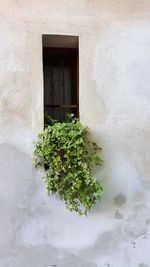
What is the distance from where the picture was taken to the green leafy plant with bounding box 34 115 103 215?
10.9 ft

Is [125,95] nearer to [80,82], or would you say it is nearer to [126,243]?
[80,82]

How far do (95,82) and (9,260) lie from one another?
1860 mm

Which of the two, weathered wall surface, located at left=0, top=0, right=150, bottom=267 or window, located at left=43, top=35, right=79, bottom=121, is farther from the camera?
window, located at left=43, top=35, right=79, bottom=121

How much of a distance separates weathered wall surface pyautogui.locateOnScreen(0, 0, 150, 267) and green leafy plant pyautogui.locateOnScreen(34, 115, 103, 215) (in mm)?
153

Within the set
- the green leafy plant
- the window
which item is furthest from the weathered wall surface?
the window

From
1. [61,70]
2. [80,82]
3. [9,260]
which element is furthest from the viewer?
[61,70]

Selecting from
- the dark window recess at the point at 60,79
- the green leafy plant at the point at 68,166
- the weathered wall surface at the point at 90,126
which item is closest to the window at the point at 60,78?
the dark window recess at the point at 60,79

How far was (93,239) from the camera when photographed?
11.5 ft

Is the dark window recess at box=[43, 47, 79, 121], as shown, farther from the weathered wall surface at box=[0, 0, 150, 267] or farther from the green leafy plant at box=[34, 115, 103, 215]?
the green leafy plant at box=[34, 115, 103, 215]

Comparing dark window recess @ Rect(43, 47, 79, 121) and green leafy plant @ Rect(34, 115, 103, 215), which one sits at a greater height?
dark window recess @ Rect(43, 47, 79, 121)

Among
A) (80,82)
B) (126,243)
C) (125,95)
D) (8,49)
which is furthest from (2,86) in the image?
(126,243)

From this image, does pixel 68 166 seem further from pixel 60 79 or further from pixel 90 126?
pixel 60 79

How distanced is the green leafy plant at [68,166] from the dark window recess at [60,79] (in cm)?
62

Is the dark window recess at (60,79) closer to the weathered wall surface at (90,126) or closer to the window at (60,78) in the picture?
the window at (60,78)
